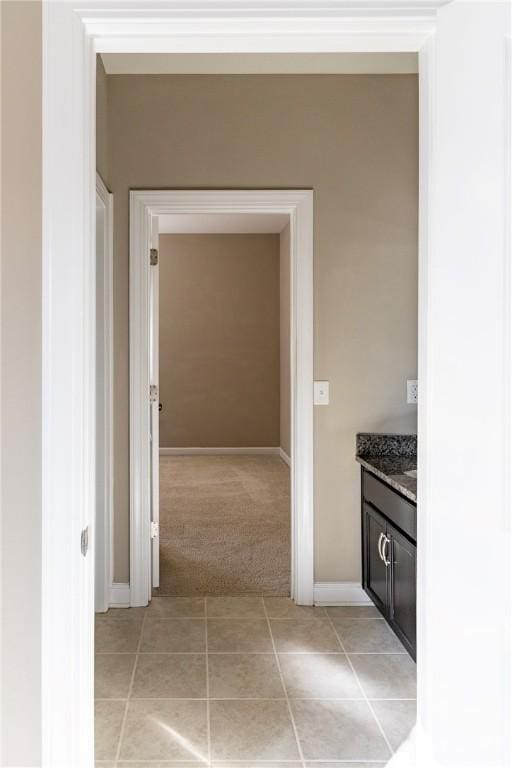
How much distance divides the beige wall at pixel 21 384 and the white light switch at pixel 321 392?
6.86 feet

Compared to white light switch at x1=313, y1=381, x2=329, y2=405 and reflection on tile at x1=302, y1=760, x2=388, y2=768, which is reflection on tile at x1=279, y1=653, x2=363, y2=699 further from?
white light switch at x1=313, y1=381, x2=329, y2=405

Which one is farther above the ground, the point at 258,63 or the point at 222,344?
the point at 258,63

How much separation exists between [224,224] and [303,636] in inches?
228

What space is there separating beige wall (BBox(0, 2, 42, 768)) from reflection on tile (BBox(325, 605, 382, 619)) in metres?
2.11

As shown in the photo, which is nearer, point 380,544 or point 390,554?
point 390,554

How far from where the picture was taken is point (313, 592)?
3.19 metres

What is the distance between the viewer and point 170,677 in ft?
8.00

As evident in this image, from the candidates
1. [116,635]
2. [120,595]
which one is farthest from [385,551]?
[120,595]

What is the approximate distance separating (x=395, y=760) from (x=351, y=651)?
0.76 meters

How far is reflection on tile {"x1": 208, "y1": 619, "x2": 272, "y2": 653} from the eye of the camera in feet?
8.85

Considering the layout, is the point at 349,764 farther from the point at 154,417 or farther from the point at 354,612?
the point at 154,417

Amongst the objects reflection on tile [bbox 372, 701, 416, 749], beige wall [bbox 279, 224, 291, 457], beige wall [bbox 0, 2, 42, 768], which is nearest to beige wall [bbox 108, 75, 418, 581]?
reflection on tile [bbox 372, 701, 416, 749]

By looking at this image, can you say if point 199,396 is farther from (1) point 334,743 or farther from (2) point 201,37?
(2) point 201,37

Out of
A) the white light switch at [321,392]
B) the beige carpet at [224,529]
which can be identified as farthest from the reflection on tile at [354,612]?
the white light switch at [321,392]
